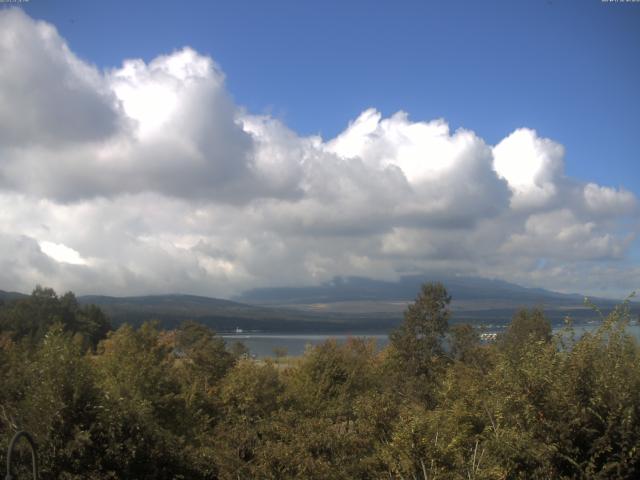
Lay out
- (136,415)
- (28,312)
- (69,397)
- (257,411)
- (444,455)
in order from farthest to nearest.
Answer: (28,312) < (257,411) < (136,415) < (69,397) < (444,455)

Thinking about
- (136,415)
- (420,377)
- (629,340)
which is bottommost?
(420,377)

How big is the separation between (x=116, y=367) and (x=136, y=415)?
13.9 meters

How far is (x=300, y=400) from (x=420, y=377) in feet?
43.9

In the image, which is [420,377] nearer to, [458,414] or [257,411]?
[257,411]

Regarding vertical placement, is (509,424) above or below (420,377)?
above

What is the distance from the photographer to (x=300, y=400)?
29250 millimetres

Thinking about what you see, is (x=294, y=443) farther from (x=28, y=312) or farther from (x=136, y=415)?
(x=28, y=312)

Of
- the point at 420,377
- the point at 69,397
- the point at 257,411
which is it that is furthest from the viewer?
the point at 420,377

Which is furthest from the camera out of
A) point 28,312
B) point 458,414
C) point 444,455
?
point 28,312

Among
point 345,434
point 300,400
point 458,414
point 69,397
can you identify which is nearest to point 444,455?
point 345,434

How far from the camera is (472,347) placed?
43.1m

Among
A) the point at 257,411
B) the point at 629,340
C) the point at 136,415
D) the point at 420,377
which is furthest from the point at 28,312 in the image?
the point at 629,340

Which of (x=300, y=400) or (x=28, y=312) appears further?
(x=28, y=312)

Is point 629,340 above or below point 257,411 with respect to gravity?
above
